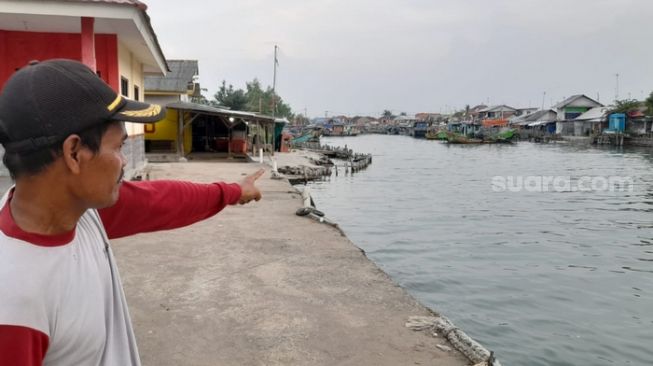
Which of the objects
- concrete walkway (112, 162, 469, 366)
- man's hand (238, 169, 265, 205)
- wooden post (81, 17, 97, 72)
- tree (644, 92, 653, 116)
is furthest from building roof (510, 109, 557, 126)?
man's hand (238, 169, 265, 205)

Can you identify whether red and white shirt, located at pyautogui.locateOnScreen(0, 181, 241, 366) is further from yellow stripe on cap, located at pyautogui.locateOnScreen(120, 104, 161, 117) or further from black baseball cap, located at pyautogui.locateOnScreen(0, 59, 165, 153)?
yellow stripe on cap, located at pyautogui.locateOnScreen(120, 104, 161, 117)

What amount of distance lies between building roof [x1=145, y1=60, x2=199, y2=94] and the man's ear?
2417 cm

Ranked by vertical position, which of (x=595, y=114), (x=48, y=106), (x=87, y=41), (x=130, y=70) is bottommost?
(x=48, y=106)

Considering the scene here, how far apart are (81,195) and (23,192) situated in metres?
0.12

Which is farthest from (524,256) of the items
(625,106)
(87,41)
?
(625,106)

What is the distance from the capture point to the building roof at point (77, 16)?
26.0 ft

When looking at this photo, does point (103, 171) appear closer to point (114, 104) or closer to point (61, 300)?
point (114, 104)

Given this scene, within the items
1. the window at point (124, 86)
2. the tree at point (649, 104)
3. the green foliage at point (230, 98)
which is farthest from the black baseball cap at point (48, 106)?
the tree at point (649, 104)

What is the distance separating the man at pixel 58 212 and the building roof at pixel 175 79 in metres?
24.1

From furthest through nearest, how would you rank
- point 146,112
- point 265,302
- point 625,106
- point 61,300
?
point 625,106
point 265,302
point 146,112
point 61,300

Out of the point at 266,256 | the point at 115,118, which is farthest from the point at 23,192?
the point at 266,256

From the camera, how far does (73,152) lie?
118 cm

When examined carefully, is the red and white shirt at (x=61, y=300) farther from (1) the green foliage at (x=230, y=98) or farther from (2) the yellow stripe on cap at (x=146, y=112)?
(1) the green foliage at (x=230, y=98)

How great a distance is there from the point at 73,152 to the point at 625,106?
65262 mm
